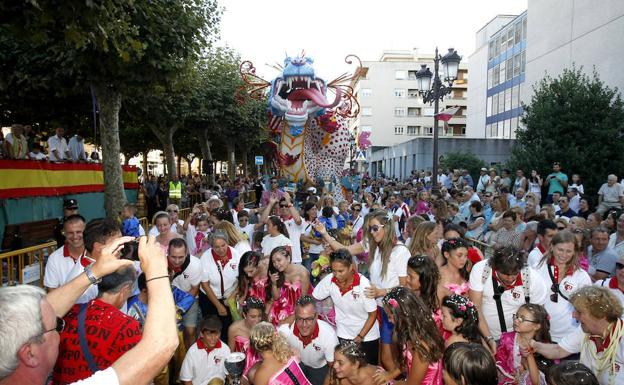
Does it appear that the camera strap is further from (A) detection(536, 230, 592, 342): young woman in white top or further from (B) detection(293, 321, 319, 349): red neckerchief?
(A) detection(536, 230, 592, 342): young woman in white top

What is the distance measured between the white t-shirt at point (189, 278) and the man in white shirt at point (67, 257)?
1015 mm

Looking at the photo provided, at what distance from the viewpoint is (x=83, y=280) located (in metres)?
2.51

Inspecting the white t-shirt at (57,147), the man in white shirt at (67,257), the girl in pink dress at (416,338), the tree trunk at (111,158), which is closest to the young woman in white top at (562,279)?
the girl in pink dress at (416,338)

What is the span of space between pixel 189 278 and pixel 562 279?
3.70 metres

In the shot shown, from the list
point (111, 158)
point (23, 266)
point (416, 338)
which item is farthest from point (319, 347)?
point (111, 158)

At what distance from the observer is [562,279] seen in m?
4.09

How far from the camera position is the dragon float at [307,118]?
42.1 ft

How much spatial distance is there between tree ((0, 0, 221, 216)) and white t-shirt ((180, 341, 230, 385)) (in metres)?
3.78

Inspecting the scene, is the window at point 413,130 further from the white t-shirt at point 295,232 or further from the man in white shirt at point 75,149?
the white t-shirt at point 295,232

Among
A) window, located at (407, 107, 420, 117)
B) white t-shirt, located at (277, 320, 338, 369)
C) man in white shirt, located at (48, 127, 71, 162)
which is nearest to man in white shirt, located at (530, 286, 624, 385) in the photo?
white t-shirt, located at (277, 320, 338, 369)

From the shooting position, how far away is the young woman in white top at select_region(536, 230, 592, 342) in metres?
3.83

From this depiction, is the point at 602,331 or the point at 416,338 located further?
the point at 416,338

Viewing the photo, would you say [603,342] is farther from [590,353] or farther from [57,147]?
[57,147]

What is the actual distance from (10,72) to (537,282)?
15071mm
